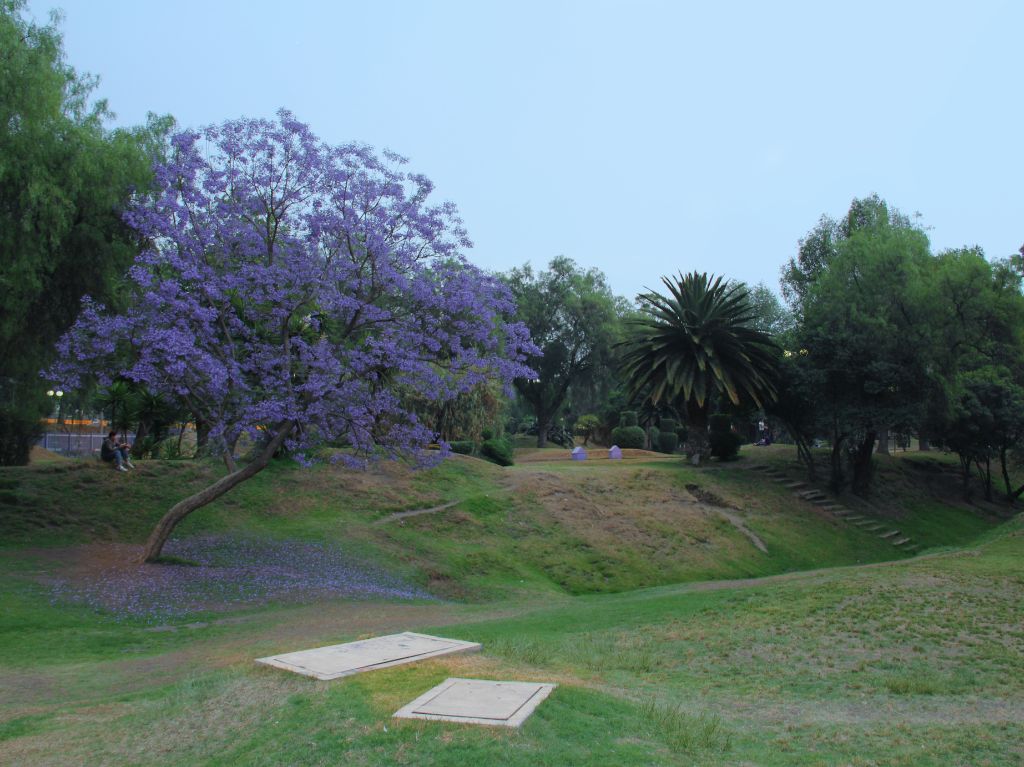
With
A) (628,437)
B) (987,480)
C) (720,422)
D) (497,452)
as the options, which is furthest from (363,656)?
(987,480)

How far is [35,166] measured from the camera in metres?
16.4

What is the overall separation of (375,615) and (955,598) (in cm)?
1008

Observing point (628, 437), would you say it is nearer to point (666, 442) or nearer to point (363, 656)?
point (666, 442)

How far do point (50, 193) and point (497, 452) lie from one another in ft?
67.7

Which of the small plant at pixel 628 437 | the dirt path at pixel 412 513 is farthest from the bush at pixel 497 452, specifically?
the small plant at pixel 628 437

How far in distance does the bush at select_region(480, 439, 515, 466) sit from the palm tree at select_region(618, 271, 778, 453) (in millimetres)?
6282

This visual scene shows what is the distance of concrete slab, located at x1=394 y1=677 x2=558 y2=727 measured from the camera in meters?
5.90

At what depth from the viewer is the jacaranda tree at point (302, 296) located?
16.8 m

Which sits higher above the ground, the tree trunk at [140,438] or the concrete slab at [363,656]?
the tree trunk at [140,438]

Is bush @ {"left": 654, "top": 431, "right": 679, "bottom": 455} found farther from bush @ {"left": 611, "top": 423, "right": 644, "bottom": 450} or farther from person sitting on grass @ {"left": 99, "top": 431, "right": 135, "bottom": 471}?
person sitting on grass @ {"left": 99, "top": 431, "right": 135, "bottom": 471}

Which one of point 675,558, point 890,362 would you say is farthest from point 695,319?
point 675,558

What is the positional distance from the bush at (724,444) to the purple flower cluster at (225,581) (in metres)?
23.0

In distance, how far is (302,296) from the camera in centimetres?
1720

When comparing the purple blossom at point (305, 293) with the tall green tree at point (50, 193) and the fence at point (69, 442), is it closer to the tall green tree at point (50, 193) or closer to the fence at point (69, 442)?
the tall green tree at point (50, 193)
